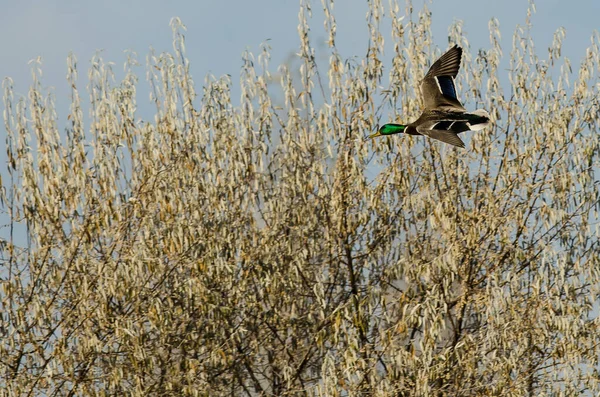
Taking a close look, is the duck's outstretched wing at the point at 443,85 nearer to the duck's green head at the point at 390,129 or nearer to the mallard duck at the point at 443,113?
the mallard duck at the point at 443,113

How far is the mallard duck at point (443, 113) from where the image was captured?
6.28m

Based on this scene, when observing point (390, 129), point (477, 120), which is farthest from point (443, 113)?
point (390, 129)

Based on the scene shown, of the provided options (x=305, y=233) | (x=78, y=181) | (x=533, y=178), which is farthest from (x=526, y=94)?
(x=78, y=181)

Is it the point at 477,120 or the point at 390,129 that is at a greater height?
the point at 390,129

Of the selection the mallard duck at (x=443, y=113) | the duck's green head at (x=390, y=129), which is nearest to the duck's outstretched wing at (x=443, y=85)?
the mallard duck at (x=443, y=113)

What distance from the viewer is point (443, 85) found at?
6.99m

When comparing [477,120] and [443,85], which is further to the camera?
[443,85]

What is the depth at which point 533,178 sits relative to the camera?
26.5ft

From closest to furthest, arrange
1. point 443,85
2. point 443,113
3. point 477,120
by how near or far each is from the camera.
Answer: point 477,120
point 443,113
point 443,85

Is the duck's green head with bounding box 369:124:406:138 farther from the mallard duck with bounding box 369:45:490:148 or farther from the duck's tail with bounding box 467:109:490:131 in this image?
the duck's tail with bounding box 467:109:490:131

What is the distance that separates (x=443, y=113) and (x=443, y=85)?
361 millimetres

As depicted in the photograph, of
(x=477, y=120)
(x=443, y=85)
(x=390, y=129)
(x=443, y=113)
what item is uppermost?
(x=443, y=85)

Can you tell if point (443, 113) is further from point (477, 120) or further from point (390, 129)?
point (390, 129)

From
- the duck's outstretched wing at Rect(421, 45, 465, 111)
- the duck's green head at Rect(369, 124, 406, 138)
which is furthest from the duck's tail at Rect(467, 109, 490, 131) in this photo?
the duck's green head at Rect(369, 124, 406, 138)
